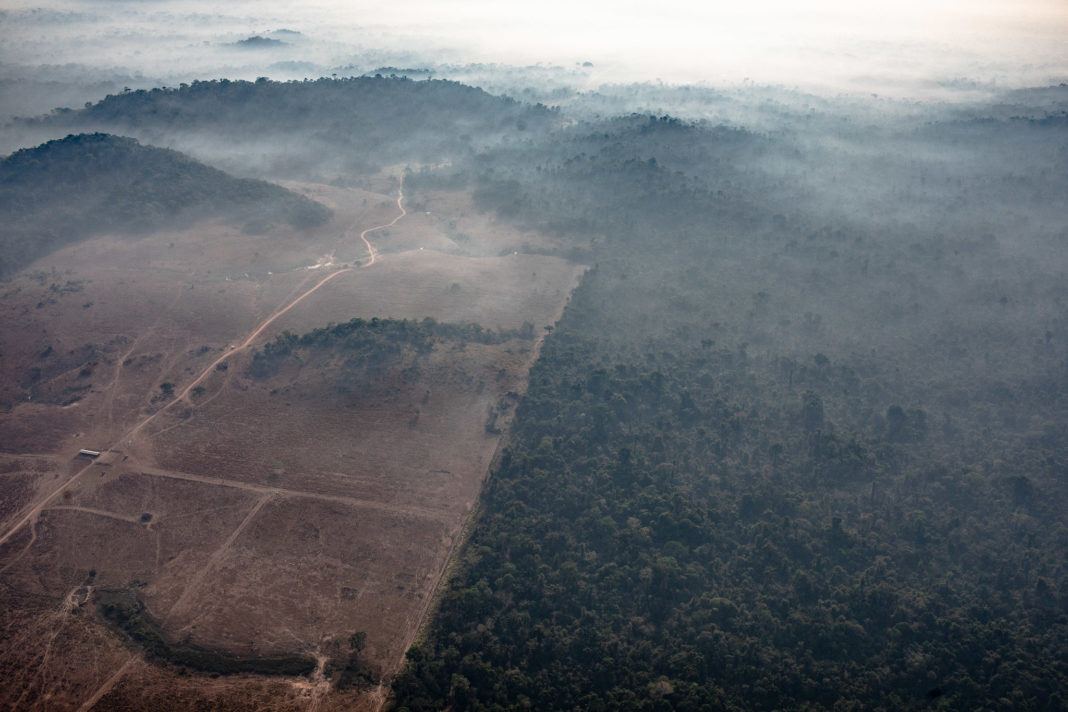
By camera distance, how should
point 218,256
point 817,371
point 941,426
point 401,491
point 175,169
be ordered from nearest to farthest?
1. point 401,491
2. point 941,426
3. point 817,371
4. point 218,256
5. point 175,169

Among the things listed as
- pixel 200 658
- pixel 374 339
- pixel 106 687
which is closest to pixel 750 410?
pixel 374 339

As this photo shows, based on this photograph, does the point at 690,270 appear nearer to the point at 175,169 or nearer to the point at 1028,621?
the point at 1028,621

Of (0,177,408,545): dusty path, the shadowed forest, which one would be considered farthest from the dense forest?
(0,177,408,545): dusty path

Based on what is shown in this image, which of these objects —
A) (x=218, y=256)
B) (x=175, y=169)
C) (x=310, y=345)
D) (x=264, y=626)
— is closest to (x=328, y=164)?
(x=175, y=169)

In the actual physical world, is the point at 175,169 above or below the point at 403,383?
above

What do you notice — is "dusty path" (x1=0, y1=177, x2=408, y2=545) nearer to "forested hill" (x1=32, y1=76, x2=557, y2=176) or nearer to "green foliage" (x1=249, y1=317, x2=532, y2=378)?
"green foliage" (x1=249, y1=317, x2=532, y2=378)

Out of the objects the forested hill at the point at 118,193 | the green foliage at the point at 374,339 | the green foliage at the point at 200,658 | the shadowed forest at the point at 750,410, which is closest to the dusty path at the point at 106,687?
the green foliage at the point at 200,658

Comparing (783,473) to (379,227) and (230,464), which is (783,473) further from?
(379,227)

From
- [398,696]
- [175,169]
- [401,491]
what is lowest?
[398,696]
